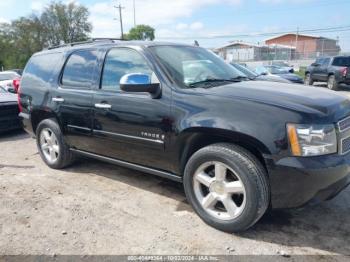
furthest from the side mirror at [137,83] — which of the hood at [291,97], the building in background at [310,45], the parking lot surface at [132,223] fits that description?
the building in background at [310,45]

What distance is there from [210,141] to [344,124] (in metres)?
1.19

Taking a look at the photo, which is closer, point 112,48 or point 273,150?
point 273,150

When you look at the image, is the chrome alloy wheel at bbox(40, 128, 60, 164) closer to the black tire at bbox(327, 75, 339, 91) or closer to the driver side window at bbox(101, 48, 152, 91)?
the driver side window at bbox(101, 48, 152, 91)

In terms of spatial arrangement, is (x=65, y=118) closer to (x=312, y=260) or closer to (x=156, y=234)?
(x=156, y=234)

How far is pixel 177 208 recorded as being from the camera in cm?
386

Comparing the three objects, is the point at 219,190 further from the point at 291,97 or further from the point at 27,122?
the point at 27,122

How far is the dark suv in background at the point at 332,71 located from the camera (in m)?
16.0

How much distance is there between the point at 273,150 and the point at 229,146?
428 millimetres

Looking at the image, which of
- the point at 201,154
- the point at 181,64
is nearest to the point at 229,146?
the point at 201,154

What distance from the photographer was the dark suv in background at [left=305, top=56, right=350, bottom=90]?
15977 mm

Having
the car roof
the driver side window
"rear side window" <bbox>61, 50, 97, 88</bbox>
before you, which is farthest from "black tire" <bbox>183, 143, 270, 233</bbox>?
"rear side window" <bbox>61, 50, 97, 88</bbox>

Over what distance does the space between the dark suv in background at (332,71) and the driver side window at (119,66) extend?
47.2 ft

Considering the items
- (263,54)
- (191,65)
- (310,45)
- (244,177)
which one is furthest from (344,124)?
(310,45)

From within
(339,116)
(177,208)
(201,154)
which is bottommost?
(177,208)
